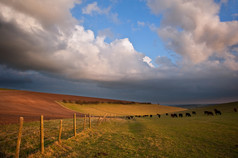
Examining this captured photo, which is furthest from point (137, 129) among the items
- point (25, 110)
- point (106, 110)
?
point (106, 110)

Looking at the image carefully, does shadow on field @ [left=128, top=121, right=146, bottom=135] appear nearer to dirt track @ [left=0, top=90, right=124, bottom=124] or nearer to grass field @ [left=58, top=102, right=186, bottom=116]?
dirt track @ [left=0, top=90, right=124, bottom=124]

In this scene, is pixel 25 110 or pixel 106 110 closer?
pixel 25 110

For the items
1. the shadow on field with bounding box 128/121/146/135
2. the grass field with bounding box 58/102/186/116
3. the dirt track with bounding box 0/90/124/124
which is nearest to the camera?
the shadow on field with bounding box 128/121/146/135

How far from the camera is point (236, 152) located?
429 inches

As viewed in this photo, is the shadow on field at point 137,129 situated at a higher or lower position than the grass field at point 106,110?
higher

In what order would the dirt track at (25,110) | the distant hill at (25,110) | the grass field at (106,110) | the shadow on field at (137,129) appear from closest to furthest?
the shadow on field at (137,129) → the dirt track at (25,110) → the distant hill at (25,110) → the grass field at (106,110)

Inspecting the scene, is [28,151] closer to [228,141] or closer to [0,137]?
[0,137]

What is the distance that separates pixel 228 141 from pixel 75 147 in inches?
574

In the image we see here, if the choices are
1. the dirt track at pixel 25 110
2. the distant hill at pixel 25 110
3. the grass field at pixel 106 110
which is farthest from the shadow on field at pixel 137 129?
the grass field at pixel 106 110

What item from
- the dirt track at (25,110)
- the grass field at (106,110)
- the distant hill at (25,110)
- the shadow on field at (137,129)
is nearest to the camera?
the shadow on field at (137,129)

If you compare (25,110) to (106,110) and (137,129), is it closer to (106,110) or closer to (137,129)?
(106,110)

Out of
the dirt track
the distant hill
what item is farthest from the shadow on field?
the distant hill

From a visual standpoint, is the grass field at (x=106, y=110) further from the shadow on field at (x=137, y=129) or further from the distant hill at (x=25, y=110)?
the shadow on field at (x=137, y=129)

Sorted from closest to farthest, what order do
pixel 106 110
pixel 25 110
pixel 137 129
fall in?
pixel 137 129 → pixel 25 110 → pixel 106 110
